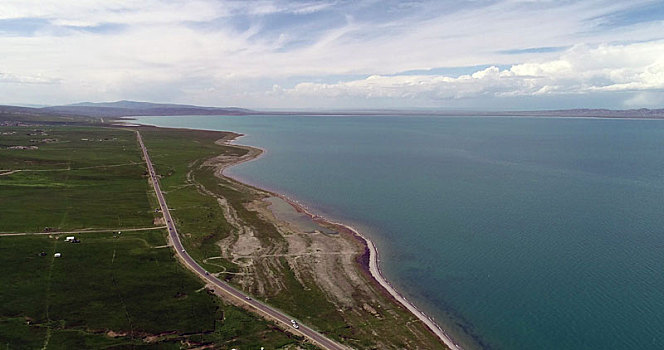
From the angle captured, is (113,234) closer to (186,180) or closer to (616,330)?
(186,180)

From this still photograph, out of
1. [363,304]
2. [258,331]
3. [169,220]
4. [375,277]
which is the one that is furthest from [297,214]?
[258,331]

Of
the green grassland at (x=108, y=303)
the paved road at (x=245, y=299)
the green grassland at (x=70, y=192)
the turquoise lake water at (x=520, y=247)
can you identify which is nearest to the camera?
the green grassland at (x=108, y=303)

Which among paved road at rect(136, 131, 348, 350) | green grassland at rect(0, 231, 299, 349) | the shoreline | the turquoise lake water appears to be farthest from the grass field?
the turquoise lake water

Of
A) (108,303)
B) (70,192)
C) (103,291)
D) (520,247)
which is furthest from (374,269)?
(70,192)

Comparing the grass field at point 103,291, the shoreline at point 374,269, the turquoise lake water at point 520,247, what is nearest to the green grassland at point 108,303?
the grass field at point 103,291

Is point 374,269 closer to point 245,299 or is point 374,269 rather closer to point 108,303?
point 245,299

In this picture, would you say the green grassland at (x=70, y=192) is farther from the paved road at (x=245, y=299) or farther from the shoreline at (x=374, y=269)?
the shoreline at (x=374, y=269)

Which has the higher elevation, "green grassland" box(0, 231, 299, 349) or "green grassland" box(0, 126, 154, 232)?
"green grassland" box(0, 126, 154, 232)

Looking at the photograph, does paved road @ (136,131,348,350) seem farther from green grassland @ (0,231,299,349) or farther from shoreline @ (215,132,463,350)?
shoreline @ (215,132,463,350)
